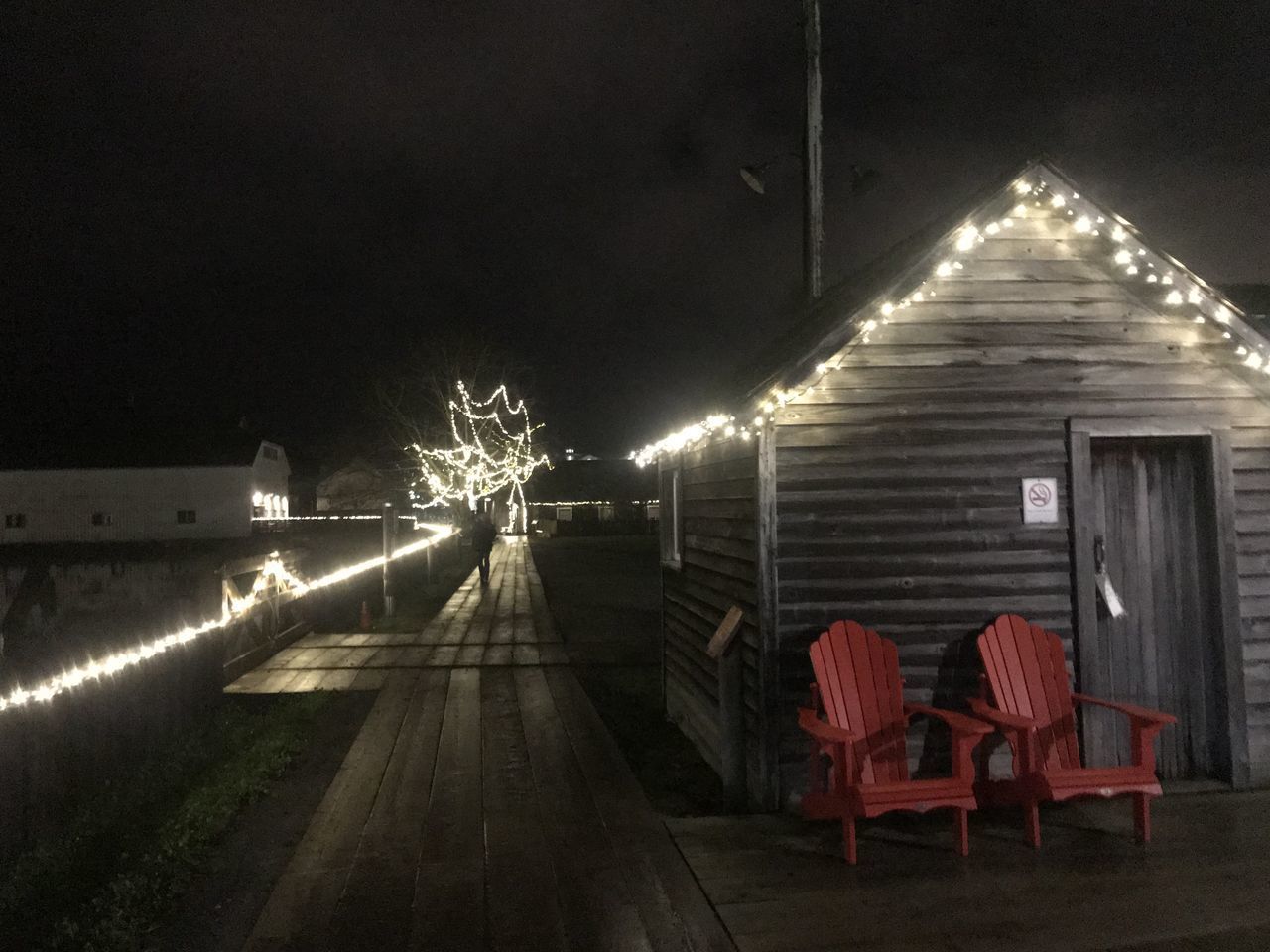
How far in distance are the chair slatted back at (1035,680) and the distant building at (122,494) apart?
40.7 meters

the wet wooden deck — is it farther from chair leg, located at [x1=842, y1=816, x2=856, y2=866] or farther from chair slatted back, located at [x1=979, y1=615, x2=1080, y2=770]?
chair slatted back, located at [x1=979, y1=615, x2=1080, y2=770]

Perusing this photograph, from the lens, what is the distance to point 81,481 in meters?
39.8

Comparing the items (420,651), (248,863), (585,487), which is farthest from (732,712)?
(585,487)

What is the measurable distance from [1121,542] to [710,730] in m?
3.07

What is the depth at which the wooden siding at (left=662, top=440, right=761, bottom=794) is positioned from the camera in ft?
18.1

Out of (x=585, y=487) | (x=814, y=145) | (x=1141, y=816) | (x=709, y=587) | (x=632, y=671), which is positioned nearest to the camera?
(x=1141, y=816)

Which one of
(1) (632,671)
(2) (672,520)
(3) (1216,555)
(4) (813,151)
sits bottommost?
(1) (632,671)

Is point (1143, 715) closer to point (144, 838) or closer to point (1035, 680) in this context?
point (1035, 680)

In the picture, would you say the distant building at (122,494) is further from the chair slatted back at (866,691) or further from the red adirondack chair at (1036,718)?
the red adirondack chair at (1036,718)

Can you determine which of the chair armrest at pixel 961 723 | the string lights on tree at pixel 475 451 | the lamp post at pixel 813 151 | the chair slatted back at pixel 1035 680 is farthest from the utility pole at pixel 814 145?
the string lights on tree at pixel 475 451

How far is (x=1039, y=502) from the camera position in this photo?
18.1 feet

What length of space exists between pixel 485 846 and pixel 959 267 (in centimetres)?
451

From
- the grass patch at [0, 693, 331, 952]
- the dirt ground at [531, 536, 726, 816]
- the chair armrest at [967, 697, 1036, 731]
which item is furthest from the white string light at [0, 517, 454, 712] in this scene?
the chair armrest at [967, 697, 1036, 731]

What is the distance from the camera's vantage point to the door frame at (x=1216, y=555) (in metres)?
5.46
